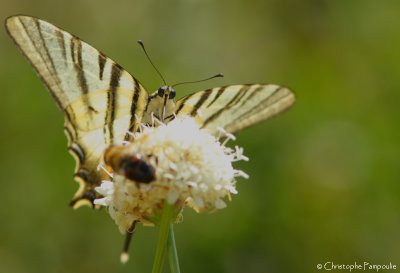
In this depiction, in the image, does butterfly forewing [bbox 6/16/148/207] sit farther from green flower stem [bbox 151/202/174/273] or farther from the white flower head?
green flower stem [bbox 151/202/174/273]

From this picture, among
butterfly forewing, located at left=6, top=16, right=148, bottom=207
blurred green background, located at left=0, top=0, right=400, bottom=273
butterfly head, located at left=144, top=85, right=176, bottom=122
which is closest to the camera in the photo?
butterfly forewing, located at left=6, top=16, right=148, bottom=207

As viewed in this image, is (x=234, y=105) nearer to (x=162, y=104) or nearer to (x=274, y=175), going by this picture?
(x=162, y=104)

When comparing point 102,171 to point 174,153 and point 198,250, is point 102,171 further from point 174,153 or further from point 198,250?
point 198,250

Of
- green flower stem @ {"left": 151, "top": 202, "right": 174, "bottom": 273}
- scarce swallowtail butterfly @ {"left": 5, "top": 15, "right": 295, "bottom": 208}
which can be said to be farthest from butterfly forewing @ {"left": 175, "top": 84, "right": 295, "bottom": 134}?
green flower stem @ {"left": 151, "top": 202, "right": 174, "bottom": 273}

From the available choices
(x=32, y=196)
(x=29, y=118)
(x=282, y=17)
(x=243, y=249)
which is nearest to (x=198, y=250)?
(x=243, y=249)

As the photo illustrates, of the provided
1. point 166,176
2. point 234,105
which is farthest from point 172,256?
point 234,105
